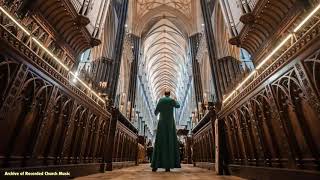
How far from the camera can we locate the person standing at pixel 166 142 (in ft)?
18.9

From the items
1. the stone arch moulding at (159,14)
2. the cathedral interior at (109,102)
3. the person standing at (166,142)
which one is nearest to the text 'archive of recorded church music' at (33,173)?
the cathedral interior at (109,102)

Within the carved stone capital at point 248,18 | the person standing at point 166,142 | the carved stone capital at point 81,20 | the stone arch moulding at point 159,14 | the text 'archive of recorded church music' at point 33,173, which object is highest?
the stone arch moulding at point 159,14

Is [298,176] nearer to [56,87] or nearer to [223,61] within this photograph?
[56,87]

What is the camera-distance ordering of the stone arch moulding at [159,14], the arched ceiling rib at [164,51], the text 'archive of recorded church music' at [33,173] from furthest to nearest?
the arched ceiling rib at [164,51] < the stone arch moulding at [159,14] < the text 'archive of recorded church music' at [33,173]

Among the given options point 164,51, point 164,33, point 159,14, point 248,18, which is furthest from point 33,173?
point 164,51

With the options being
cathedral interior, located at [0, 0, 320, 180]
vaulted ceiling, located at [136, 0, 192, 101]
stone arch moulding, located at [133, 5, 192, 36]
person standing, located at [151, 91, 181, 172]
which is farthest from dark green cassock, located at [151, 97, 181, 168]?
vaulted ceiling, located at [136, 0, 192, 101]

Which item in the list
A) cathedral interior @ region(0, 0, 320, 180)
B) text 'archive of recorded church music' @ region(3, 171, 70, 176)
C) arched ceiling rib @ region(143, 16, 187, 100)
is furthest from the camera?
arched ceiling rib @ region(143, 16, 187, 100)

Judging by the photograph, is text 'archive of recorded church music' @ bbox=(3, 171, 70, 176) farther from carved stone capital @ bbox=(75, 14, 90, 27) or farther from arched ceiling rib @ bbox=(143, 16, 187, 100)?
arched ceiling rib @ bbox=(143, 16, 187, 100)

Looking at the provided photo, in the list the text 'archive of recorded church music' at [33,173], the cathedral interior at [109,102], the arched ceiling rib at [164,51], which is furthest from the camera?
the arched ceiling rib at [164,51]

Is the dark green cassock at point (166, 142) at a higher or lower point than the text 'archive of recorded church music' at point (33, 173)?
higher

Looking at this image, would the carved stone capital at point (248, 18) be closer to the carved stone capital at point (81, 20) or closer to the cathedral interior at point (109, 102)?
the cathedral interior at point (109, 102)

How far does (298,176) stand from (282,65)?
1.38m

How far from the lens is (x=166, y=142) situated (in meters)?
5.84

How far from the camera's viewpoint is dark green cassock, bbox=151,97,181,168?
5773 millimetres
